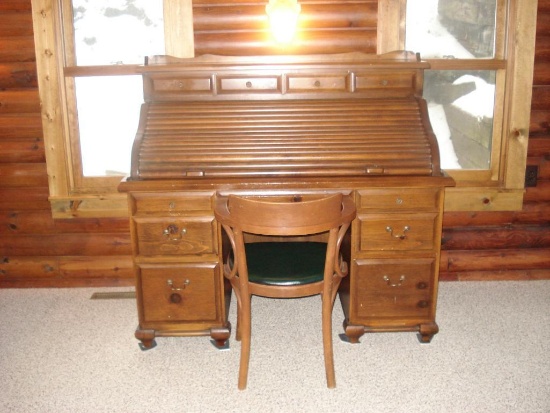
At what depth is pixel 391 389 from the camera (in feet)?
8.43

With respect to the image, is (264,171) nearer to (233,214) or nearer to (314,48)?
(233,214)

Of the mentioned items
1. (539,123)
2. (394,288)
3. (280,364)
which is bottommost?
(280,364)

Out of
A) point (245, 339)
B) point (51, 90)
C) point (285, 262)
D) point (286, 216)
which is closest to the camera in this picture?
point (286, 216)

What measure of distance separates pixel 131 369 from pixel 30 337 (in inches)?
28.7

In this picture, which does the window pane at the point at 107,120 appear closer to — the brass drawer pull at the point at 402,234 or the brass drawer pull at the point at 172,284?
the brass drawer pull at the point at 172,284

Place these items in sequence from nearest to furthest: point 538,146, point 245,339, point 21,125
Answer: point 245,339 → point 21,125 → point 538,146

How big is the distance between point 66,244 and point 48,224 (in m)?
0.18

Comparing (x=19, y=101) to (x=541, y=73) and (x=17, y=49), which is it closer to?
(x=17, y=49)

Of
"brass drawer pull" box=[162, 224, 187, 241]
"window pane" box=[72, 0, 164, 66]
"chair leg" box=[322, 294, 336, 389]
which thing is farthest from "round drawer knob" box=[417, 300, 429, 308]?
"window pane" box=[72, 0, 164, 66]

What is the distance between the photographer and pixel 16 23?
11.1ft

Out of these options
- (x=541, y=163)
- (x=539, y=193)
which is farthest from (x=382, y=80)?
(x=539, y=193)

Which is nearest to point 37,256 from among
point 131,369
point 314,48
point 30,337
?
point 30,337

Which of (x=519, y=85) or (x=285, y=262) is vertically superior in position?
(x=519, y=85)

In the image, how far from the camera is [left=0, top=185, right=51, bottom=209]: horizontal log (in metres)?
3.66
